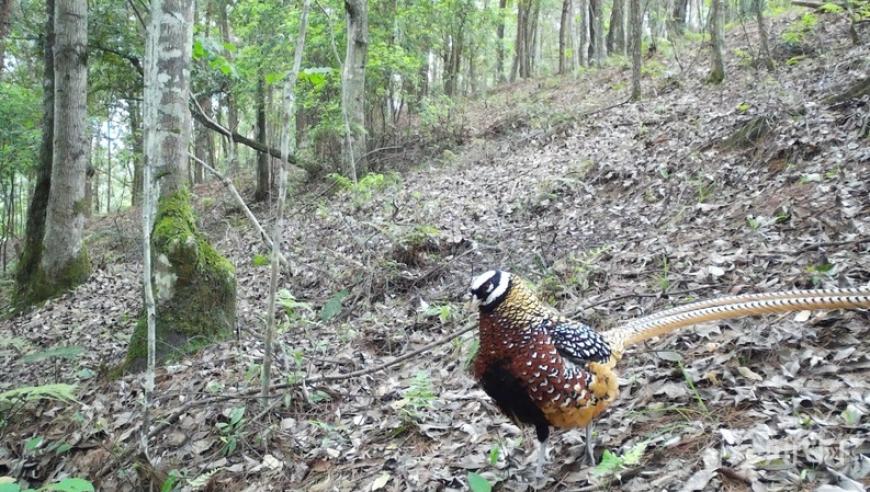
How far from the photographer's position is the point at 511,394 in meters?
3.15

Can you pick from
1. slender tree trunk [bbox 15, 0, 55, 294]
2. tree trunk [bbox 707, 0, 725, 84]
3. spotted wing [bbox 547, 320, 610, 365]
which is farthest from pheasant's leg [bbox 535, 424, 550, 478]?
tree trunk [bbox 707, 0, 725, 84]

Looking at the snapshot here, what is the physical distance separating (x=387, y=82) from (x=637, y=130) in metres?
7.62

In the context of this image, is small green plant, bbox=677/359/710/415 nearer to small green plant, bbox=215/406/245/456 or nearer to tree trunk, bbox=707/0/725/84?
small green plant, bbox=215/406/245/456

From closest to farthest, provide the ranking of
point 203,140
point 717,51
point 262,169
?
point 717,51, point 262,169, point 203,140

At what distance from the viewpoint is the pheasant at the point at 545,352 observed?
122 inches

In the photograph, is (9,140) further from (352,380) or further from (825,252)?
(825,252)

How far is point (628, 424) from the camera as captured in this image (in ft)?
12.4

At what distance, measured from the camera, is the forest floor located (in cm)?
350

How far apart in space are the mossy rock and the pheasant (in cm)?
423

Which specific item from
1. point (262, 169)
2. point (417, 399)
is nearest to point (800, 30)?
point (417, 399)

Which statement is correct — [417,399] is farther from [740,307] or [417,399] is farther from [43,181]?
[43,181]

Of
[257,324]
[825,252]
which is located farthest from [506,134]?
[825,252]

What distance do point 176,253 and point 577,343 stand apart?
15.8 feet

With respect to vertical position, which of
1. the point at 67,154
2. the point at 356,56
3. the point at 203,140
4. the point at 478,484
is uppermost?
the point at 356,56
